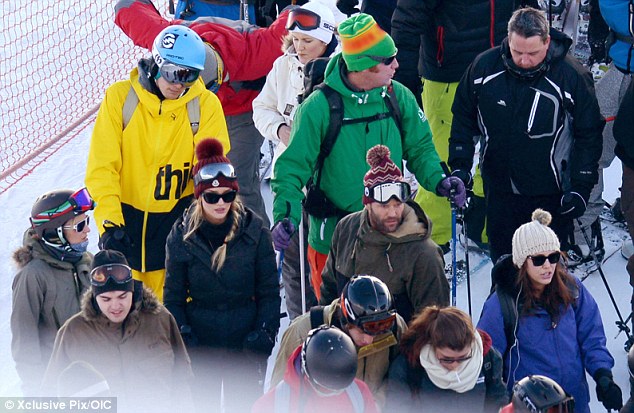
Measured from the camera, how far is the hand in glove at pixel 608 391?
538cm

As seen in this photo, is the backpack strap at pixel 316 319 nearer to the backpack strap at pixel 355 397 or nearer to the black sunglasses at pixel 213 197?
the backpack strap at pixel 355 397

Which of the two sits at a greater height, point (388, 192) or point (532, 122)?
point (388, 192)

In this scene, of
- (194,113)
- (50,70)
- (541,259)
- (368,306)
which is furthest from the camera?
(50,70)

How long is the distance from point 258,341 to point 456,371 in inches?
52.2

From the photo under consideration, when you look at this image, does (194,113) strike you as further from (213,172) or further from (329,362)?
(329,362)

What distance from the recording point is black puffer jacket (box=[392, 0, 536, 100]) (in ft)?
24.5

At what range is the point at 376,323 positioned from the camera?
4742 millimetres

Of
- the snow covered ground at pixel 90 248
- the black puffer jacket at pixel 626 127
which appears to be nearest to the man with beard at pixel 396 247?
the snow covered ground at pixel 90 248

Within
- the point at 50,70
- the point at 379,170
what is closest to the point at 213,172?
the point at 379,170

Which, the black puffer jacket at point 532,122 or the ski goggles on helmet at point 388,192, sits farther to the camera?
the black puffer jacket at point 532,122

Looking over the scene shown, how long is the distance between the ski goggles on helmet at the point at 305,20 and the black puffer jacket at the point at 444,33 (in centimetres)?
71

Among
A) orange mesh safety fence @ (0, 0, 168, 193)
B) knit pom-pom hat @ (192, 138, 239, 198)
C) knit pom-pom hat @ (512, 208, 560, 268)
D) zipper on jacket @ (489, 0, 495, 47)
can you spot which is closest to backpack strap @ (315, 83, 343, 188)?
knit pom-pom hat @ (192, 138, 239, 198)

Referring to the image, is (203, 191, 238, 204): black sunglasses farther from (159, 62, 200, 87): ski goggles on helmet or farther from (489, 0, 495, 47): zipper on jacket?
(489, 0, 495, 47): zipper on jacket

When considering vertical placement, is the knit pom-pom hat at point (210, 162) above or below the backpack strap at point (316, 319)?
above
